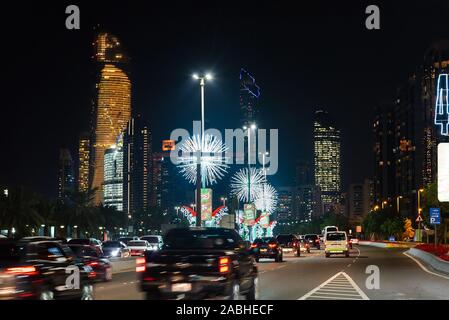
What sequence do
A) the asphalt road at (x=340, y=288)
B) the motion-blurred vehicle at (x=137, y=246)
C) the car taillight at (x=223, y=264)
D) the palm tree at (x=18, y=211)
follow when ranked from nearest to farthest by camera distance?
the car taillight at (x=223, y=264)
the asphalt road at (x=340, y=288)
the motion-blurred vehicle at (x=137, y=246)
the palm tree at (x=18, y=211)

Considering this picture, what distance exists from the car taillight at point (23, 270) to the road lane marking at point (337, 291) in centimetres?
718

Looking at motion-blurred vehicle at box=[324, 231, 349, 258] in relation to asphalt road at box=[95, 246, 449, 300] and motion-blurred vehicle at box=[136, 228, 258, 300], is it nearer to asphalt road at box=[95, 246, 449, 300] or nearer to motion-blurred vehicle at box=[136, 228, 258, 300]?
asphalt road at box=[95, 246, 449, 300]

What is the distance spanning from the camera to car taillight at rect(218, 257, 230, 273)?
1712 centimetres

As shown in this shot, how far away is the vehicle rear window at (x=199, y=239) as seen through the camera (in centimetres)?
1931

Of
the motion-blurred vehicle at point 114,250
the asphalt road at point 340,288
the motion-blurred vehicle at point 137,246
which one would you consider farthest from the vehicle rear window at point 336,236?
the asphalt road at point 340,288

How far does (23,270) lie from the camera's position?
16.6 m

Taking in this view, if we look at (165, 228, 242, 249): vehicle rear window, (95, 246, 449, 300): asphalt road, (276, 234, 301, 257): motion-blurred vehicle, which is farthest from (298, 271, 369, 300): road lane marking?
(276, 234, 301, 257): motion-blurred vehicle

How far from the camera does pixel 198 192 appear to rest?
48.4 metres

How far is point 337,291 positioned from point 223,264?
7.10m

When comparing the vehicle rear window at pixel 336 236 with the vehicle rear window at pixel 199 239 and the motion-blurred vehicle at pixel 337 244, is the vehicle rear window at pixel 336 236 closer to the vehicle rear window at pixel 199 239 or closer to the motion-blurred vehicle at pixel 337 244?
the motion-blurred vehicle at pixel 337 244

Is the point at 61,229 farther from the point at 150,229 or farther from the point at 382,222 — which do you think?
the point at 382,222

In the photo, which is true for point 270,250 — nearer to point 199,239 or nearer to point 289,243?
point 289,243

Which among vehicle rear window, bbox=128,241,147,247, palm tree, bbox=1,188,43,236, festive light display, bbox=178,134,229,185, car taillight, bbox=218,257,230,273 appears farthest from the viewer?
palm tree, bbox=1,188,43,236
